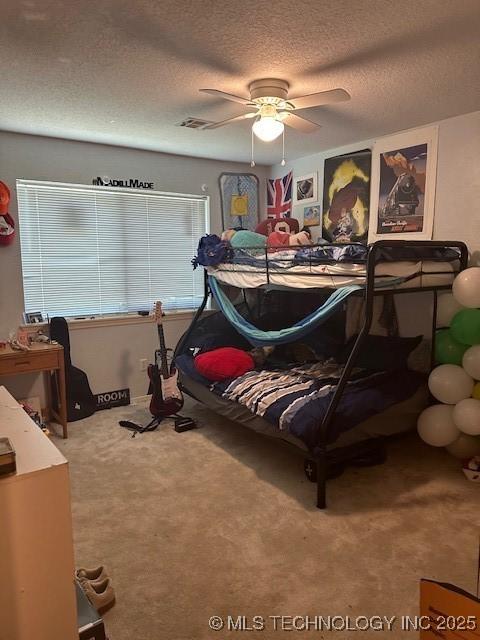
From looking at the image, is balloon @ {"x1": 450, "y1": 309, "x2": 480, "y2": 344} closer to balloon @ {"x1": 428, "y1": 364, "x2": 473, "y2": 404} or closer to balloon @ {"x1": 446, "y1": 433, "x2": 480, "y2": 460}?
balloon @ {"x1": 428, "y1": 364, "x2": 473, "y2": 404}

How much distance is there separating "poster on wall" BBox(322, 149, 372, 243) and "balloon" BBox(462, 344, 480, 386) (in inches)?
59.2

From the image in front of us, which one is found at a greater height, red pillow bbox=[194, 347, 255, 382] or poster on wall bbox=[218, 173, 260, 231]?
poster on wall bbox=[218, 173, 260, 231]

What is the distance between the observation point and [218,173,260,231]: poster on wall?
4.77 meters

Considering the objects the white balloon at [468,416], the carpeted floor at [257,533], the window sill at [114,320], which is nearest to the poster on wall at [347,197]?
the window sill at [114,320]

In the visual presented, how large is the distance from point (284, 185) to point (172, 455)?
9.82 ft

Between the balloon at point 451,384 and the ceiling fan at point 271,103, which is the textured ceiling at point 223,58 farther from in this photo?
the balloon at point 451,384

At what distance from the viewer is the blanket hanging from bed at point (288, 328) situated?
2758 mm

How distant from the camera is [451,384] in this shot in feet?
9.21

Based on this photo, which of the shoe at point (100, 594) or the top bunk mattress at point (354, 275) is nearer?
the shoe at point (100, 594)

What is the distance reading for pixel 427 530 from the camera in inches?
92.0

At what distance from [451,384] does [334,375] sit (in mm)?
818

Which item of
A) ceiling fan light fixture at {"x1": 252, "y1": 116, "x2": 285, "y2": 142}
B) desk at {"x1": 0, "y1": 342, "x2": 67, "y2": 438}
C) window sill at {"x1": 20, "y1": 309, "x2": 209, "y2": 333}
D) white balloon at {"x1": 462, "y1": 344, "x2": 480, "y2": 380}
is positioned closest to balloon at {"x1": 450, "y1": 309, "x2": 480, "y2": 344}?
white balloon at {"x1": 462, "y1": 344, "x2": 480, "y2": 380}

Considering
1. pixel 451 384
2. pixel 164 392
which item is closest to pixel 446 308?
pixel 451 384

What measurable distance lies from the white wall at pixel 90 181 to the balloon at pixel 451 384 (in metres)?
2.59
